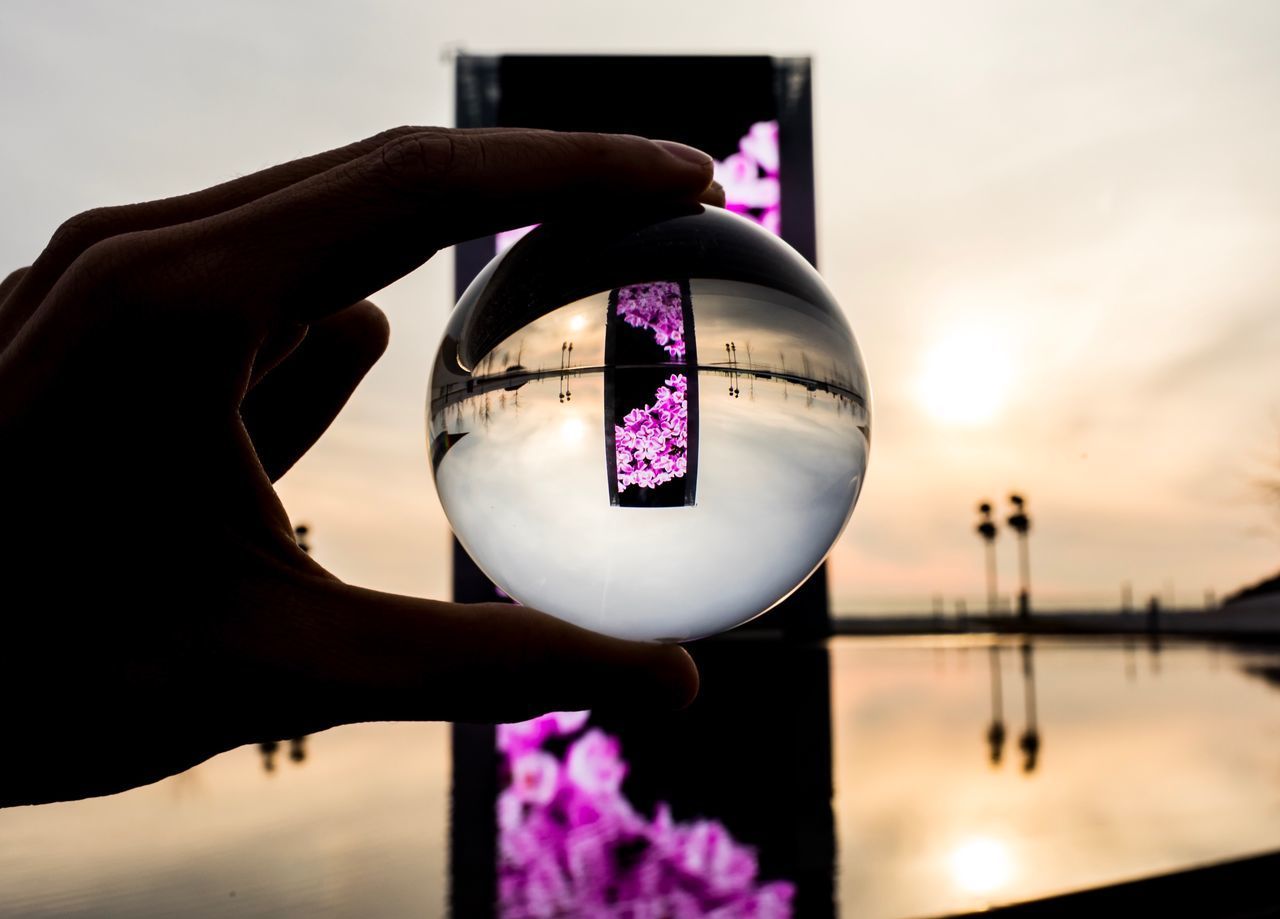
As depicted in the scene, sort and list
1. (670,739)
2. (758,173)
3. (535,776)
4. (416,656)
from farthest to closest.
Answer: (758,173) → (670,739) → (535,776) → (416,656)

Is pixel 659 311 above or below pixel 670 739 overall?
above

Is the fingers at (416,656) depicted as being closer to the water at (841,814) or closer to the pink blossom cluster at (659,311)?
the water at (841,814)

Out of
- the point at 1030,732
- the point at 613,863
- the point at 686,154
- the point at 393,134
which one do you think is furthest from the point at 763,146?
the point at 393,134

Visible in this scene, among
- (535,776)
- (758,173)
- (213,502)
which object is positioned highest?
(758,173)

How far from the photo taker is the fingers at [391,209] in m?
1.52

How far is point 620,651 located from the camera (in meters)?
1.82

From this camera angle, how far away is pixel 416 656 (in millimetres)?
1694

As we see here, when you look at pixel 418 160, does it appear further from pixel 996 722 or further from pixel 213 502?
pixel 996 722

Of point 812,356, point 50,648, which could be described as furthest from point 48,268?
point 812,356

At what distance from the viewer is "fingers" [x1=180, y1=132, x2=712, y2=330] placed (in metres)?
1.52

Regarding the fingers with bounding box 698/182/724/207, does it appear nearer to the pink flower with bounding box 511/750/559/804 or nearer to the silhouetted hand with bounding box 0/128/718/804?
the silhouetted hand with bounding box 0/128/718/804

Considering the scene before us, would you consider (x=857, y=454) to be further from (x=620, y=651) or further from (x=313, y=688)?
(x=313, y=688)

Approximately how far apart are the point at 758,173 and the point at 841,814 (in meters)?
16.7

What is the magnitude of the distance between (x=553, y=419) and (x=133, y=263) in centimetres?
75
